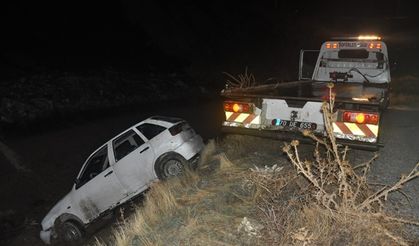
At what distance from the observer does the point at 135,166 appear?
328 inches

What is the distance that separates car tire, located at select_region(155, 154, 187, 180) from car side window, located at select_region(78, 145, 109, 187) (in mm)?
1252

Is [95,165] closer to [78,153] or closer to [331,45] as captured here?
[78,153]

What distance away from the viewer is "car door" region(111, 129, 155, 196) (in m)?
8.30

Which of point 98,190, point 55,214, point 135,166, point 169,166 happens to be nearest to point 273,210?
point 169,166

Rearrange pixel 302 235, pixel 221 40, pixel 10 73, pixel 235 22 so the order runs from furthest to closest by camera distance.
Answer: pixel 235 22, pixel 221 40, pixel 10 73, pixel 302 235

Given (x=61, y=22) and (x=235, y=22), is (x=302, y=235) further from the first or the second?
(x=235, y=22)

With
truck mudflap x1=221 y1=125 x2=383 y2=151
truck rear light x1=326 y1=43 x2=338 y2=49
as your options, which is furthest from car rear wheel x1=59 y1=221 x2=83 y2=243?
truck rear light x1=326 y1=43 x2=338 y2=49

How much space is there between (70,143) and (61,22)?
38.1 ft

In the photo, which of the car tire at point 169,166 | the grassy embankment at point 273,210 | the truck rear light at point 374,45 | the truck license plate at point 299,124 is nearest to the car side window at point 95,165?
the car tire at point 169,166

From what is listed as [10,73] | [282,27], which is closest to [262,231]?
[10,73]

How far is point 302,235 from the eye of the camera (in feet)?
11.4

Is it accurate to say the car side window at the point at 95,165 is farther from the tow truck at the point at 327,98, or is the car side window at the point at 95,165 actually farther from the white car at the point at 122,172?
the tow truck at the point at 327,98

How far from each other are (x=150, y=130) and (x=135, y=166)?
A: 0.88 metres

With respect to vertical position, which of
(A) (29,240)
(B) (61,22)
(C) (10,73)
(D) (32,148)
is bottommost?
(A) (29,240)
